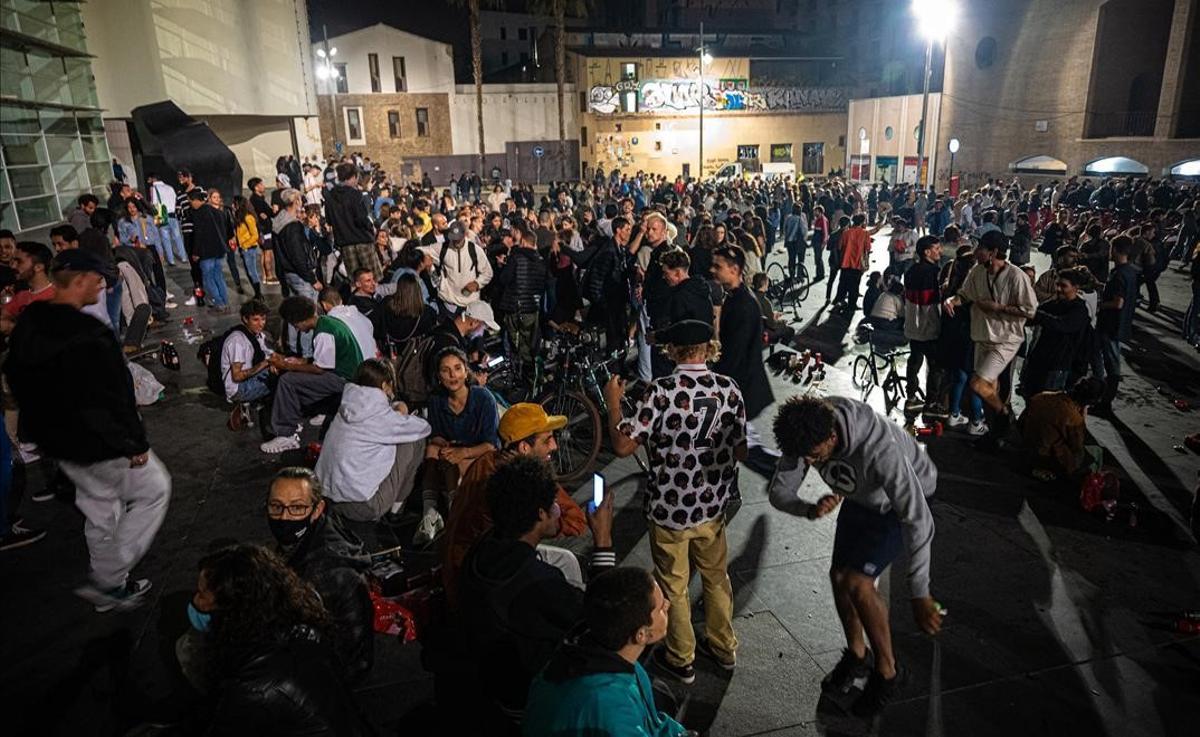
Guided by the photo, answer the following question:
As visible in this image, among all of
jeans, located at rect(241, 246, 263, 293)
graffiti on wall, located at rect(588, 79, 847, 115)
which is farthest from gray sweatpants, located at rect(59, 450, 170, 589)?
graffiti on wall, located at rect(588, 79, 847, 115)

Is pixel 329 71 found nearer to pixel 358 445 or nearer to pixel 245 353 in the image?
pixel 245 353

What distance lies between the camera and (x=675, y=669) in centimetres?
400

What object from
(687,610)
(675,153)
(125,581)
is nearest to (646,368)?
(687,610)

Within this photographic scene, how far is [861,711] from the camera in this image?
3.78 meters

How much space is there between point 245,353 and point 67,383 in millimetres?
2811

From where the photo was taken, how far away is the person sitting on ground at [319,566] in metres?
3.82

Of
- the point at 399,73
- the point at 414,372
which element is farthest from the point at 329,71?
the point at 414,372

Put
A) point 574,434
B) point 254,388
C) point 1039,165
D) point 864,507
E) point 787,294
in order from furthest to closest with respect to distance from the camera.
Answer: point 1039,165 < point 787,294 < point 574,434 < point 254,388 < point 864,507

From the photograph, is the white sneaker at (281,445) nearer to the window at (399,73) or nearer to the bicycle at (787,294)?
the bicycle at (787,294)

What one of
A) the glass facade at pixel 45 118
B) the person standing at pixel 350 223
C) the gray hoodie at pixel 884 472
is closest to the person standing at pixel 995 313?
the gray hoodie at pixel 884 472

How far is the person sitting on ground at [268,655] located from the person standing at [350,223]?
861 cm

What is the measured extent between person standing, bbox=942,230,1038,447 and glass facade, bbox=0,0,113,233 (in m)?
17.0

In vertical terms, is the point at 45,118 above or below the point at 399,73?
below

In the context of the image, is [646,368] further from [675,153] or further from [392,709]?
[675,153]
